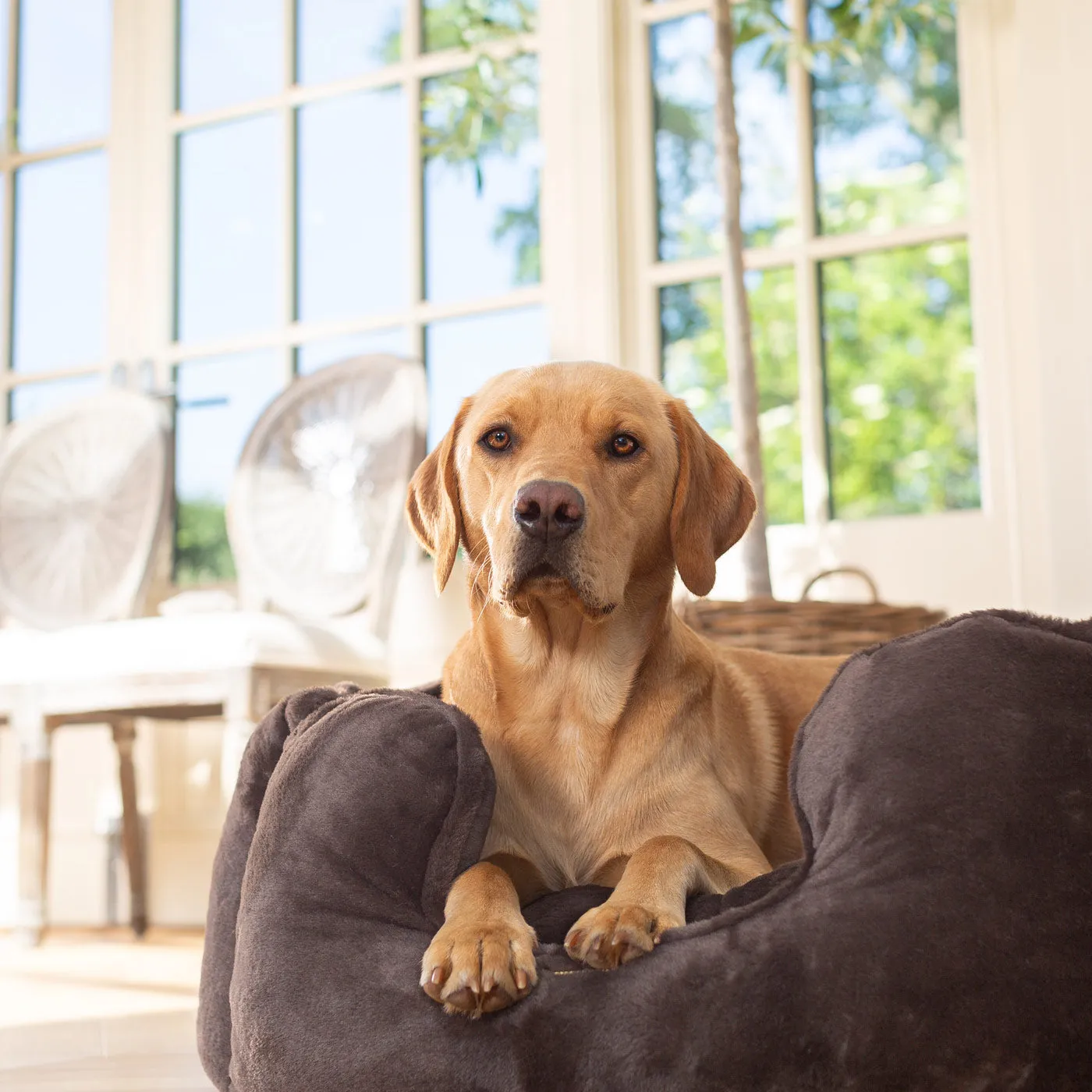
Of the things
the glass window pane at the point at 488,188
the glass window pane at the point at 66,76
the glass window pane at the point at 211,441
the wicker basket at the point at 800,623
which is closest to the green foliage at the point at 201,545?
the glass window pane at the point at 211,441

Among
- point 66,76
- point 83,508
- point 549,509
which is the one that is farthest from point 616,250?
point 66,76

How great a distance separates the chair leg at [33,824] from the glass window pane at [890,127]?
2715 millimetres

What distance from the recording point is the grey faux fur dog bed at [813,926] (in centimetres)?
120

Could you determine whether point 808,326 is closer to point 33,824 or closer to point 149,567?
point 149,567

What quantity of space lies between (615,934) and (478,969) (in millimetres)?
145

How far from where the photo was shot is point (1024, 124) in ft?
11.2

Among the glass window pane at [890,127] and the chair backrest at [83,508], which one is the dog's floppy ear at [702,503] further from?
the chair backrest at [83,508]

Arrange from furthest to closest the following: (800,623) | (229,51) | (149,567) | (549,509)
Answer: (229,51) < (149,567) < (800,623) < (549,509)

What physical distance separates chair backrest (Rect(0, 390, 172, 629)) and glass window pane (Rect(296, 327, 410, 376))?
531 millimetres

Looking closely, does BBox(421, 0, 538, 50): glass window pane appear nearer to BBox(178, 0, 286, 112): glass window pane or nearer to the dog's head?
BBox(178, 0, 286, 112): glass window pane

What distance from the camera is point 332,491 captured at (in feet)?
13.0

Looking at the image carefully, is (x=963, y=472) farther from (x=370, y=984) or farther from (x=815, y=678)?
(x=370, y=984)

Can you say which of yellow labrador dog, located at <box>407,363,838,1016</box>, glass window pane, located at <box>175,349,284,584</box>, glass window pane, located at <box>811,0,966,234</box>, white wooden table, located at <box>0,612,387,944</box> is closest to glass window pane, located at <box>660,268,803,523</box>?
glass window pane, located at <box>811,0,966,234</box>

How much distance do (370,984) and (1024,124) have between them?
2974mm
